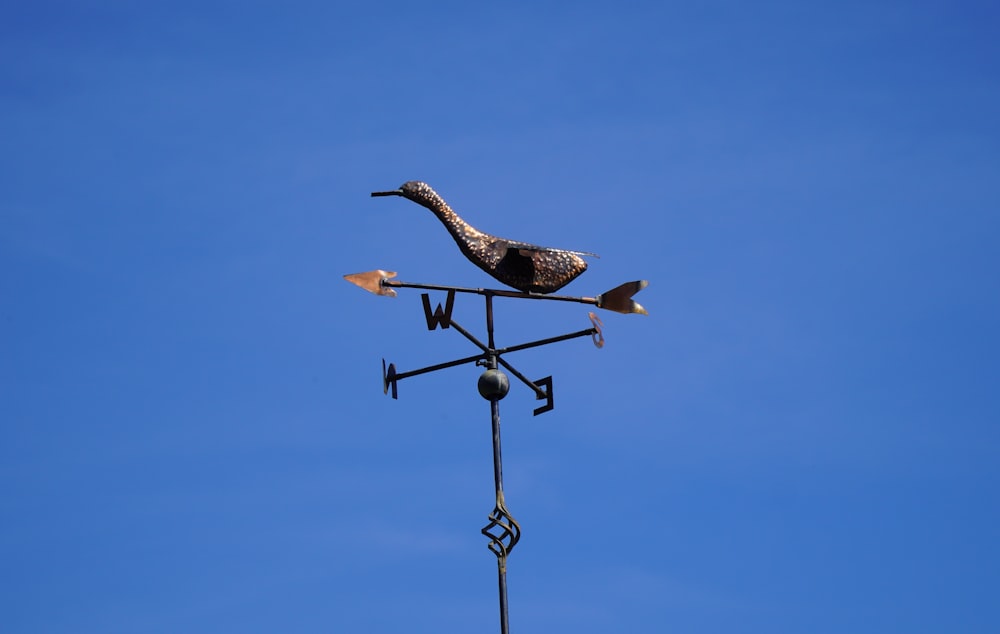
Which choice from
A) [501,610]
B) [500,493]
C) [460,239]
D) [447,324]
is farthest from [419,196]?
[501,610]

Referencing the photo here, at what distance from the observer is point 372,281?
714 cm

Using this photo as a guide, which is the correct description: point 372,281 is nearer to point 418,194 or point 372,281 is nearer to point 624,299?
point 418,194

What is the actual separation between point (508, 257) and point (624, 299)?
2.14 feet

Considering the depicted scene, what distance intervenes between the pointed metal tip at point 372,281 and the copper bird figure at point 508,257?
18.1 inches

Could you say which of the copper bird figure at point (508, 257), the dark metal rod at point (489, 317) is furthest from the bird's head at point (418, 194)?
the dark metal rod at point (489, 317)

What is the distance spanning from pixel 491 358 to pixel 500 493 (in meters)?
0.69

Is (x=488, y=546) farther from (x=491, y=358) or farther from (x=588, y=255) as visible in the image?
(x=588, y=255)

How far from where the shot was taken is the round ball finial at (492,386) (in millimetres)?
6590

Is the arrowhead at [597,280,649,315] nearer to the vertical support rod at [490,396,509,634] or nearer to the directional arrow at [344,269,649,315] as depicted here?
the directional arrow at [344,269,649,315]

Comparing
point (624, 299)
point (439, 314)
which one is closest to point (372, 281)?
point (439, 314)

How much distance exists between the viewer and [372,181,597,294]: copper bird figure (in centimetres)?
735

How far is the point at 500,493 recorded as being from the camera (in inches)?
251

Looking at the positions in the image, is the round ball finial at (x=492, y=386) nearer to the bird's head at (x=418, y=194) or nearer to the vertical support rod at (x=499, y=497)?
the vertical support rod at (x=499, y=497)

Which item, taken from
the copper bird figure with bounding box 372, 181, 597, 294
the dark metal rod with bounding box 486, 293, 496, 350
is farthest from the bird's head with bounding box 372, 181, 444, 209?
the dark metal rod with bounding box 486, 293, 496, 350
